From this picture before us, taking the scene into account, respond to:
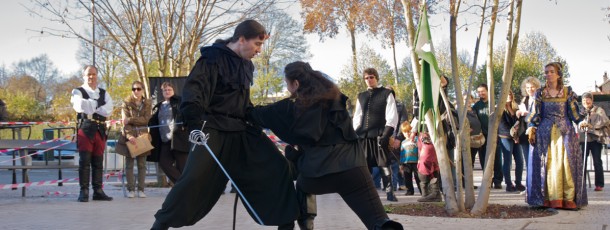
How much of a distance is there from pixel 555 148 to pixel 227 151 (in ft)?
17.1

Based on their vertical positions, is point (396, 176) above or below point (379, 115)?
below

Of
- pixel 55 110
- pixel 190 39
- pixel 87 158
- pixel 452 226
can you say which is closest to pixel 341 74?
pixel 55 110

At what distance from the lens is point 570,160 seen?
30.9ft

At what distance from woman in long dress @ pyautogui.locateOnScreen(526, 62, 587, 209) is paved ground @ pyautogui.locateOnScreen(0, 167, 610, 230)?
0.25 metres

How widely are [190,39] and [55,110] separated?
39373mm

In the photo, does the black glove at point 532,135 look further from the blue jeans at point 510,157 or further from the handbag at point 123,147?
the handbag at point 123,147

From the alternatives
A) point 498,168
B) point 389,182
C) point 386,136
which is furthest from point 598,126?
point 386,136

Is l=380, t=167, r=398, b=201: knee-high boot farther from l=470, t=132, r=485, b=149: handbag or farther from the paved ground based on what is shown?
l=470, t=132, r=485, b=149: handbag

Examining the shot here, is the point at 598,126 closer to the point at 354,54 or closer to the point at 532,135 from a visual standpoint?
the point at 532,135

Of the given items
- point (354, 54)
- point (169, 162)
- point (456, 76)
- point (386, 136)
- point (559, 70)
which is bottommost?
point (169, 162)

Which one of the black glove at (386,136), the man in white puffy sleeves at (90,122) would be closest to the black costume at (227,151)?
the black glove at (386,136)

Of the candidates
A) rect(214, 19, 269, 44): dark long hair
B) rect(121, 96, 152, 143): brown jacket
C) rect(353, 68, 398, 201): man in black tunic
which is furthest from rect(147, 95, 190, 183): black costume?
rect(214, 19, 269, 44): dark long hair

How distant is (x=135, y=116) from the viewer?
1192cm

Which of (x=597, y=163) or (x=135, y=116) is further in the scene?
(x=597, y=163)
